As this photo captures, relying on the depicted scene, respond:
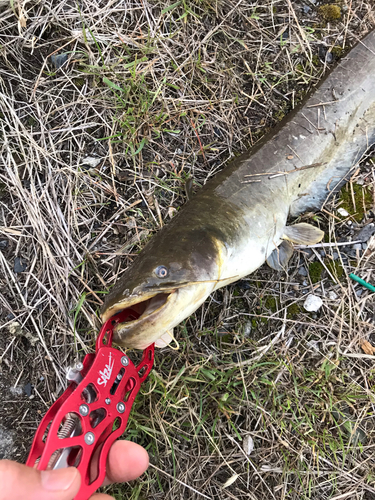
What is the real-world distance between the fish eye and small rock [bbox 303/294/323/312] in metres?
1.38

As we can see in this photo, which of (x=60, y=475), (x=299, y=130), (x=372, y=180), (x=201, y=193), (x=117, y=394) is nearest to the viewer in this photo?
(x=60, y=475)

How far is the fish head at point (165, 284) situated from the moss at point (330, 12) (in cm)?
246

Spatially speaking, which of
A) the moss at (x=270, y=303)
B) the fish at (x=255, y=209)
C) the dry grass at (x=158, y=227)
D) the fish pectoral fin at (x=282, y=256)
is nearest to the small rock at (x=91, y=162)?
the dry grass at (x=158, y=227)

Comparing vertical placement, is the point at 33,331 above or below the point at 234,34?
below

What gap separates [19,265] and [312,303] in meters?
2.29

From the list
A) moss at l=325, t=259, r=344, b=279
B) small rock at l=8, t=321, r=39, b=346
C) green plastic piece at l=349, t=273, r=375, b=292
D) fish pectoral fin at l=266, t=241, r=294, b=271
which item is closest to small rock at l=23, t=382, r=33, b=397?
small rock at l=8, t=321, r=39, b=346

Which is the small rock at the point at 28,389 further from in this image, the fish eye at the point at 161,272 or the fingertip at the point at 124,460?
the fish eye at the point at 161,272

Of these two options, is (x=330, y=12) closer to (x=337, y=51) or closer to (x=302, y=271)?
(x=337, y=51)

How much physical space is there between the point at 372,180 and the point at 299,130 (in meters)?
0.77

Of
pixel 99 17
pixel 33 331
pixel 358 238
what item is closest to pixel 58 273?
pixel 33 331

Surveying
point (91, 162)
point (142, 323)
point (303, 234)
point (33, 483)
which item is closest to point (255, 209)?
point (303, 234)

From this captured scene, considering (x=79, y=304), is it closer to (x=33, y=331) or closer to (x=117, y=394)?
(x=33, y=331)

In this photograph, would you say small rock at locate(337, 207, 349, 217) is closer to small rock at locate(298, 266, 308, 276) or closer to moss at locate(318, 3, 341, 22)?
small rock at locate(298, 266, 308, 276)

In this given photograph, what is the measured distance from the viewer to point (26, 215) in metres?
2.73
